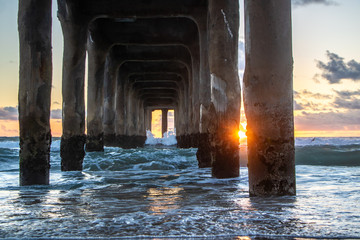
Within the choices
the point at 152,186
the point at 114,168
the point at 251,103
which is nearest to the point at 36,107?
the point at 152,186

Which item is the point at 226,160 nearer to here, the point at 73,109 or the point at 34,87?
the point at 34,87

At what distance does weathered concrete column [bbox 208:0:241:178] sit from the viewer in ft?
22.4

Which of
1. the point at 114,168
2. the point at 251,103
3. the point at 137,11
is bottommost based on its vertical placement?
the point at 114,168

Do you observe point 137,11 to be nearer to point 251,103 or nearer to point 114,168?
point 114,168

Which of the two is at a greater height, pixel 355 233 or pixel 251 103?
pixel 251 103

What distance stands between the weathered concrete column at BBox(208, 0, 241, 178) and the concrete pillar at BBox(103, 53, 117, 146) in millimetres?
9682

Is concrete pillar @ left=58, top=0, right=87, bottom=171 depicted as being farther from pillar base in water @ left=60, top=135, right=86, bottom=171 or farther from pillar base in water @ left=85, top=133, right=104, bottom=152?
pillar base in water @ left=85, top=133, right=104, bottom=152

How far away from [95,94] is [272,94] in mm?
9504

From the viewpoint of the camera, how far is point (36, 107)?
19.2 feet

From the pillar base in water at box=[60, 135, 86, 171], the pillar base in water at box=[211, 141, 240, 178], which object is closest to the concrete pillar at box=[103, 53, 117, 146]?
the pillar base in water at box=[60, 135, 86, 171]

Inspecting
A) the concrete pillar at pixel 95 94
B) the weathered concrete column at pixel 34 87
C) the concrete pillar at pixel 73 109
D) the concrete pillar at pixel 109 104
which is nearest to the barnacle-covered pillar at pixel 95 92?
the concrete pillar at pixel 95 94

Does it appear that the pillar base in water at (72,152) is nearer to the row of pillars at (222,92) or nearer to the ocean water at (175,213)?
the row of pillars at (222,92)

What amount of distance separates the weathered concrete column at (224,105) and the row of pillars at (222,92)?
2cm

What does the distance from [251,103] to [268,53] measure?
575 mm
